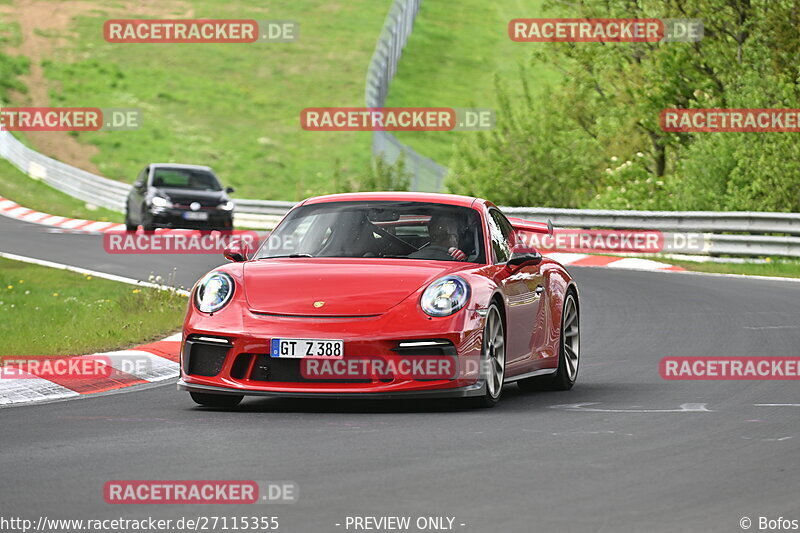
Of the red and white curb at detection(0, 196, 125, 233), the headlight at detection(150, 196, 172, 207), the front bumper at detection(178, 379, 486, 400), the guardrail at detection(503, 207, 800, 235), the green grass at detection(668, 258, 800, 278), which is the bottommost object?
the green grass at detection(668, 258, 800, 278)

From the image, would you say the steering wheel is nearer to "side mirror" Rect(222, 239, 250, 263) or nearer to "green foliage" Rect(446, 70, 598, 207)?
"side mirror" Rect(222, 239, 250, 263)

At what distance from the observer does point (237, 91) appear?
70.9 metres

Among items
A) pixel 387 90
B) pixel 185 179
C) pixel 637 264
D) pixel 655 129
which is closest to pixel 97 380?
pixel 637 264

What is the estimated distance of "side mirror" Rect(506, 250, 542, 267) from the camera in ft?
34.9

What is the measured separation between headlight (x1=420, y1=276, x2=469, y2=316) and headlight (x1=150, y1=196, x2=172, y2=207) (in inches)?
887

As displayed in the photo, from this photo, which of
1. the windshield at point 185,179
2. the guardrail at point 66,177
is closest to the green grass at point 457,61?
the guardrail at point 66,177

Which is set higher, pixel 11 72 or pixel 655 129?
pixel 11 72


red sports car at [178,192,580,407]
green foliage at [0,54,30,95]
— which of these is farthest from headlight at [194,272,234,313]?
green foliage at [0,54,30,95]

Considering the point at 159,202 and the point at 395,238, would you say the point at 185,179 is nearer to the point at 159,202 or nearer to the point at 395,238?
the point at 159,202

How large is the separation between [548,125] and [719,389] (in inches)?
828

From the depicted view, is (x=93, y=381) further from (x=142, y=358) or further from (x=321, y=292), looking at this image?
(x=321, y=292)

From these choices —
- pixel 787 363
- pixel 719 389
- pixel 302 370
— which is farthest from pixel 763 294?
pixel 302 370

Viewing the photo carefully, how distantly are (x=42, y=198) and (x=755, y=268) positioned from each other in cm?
2405

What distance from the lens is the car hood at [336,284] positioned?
31.6 feet
